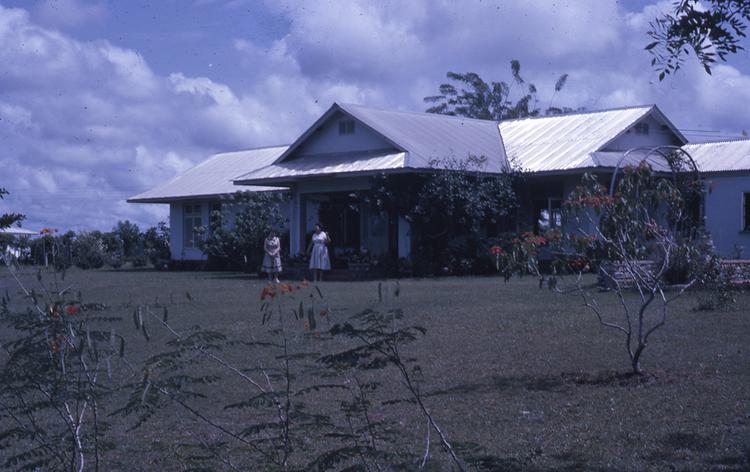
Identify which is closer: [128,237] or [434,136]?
[434,136]

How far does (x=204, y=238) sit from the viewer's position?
1465 inches

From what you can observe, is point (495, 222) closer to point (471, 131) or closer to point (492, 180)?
point (492, 180)

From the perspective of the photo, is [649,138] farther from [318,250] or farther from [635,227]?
[635,227]

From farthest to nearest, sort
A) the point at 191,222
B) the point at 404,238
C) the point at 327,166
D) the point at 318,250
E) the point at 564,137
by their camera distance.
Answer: the point at 191,222, the point at 564,137, the point at 327,166, the point at 404,238, the point at 318,250

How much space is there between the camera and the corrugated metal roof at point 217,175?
127 feet

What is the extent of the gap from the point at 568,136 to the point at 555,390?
2183cm

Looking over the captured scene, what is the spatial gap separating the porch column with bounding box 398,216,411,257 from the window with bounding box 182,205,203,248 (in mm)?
14338

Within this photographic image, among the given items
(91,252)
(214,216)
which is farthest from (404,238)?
(91,252)

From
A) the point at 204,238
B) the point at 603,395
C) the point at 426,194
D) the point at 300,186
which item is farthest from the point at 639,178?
the point at 204,238

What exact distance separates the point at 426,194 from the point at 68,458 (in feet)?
71.8

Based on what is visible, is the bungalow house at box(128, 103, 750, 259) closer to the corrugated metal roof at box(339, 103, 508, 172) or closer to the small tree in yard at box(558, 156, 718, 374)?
the corrugated metal roof at box(339, 103, 508, 172)

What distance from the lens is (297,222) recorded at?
103 feet

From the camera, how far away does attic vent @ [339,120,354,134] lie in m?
30.3

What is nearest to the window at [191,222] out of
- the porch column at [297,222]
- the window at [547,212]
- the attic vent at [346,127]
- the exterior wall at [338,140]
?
the porch column at [297,222]
